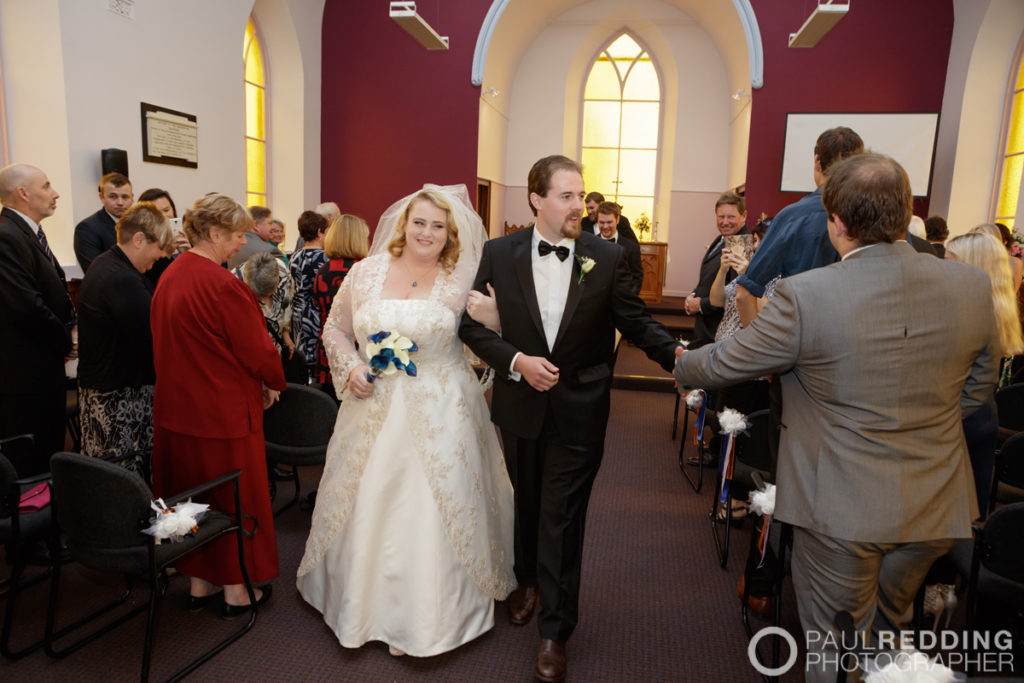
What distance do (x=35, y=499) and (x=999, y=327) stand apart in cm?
377

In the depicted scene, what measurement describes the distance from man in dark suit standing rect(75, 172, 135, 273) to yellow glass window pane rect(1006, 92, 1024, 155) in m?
9.45

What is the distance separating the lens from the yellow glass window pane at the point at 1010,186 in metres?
7.89

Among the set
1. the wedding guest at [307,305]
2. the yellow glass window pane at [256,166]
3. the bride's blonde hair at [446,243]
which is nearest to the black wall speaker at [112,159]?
the wedding guest at [307,305]

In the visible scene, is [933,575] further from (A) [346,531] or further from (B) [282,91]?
(B) [282,91]

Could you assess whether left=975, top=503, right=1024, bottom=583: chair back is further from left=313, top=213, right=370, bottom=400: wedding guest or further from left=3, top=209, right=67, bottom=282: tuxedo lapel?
left=3, top=209, right=67, bottom=282: tuxedo lapel

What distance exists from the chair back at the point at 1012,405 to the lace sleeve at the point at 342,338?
343 centimetres

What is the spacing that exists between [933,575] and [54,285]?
4330mm

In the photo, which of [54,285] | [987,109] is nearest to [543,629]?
[54,285]

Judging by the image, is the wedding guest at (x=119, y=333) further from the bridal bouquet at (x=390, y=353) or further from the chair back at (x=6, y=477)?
the bridal bouquet at (x=390, y=353)

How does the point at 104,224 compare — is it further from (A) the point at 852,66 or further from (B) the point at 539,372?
(A) the point at 852,66

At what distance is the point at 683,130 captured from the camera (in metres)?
11.9

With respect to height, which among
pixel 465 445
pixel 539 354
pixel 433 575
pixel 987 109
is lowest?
pixel 433 575

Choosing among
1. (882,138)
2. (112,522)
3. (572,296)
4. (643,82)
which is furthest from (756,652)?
(643,82)

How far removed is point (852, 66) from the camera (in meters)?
8.73
